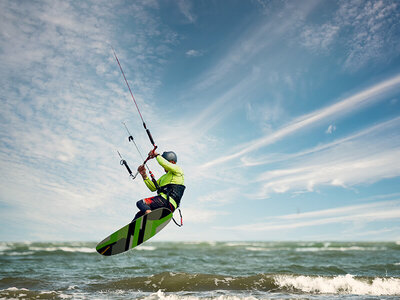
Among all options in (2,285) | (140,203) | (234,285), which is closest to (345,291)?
(234,285)

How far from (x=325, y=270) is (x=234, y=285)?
22.6 feet

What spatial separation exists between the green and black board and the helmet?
4.62ft

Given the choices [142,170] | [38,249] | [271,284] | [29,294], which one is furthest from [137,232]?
[38,249]

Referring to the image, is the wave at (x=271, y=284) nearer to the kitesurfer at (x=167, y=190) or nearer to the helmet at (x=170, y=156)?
the kitesurfer at (x=167, y=190)

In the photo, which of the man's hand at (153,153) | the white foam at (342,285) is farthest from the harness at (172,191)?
the white foam at (342,285)

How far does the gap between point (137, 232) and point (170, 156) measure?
249 cm

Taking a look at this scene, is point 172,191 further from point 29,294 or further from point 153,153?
point 29,294

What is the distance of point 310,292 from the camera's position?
9672 millimetres

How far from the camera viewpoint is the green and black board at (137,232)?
27.1 feet

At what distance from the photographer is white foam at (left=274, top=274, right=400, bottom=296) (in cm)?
977

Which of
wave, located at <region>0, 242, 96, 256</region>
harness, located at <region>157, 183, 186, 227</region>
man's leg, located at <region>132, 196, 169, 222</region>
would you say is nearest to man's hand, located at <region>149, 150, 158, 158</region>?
harness, located at <region>157, 183, 186, 227</region>

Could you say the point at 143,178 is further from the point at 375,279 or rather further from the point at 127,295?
the point at 375,279

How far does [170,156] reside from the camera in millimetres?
8156

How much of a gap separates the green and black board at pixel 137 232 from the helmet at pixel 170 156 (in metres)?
1.41
